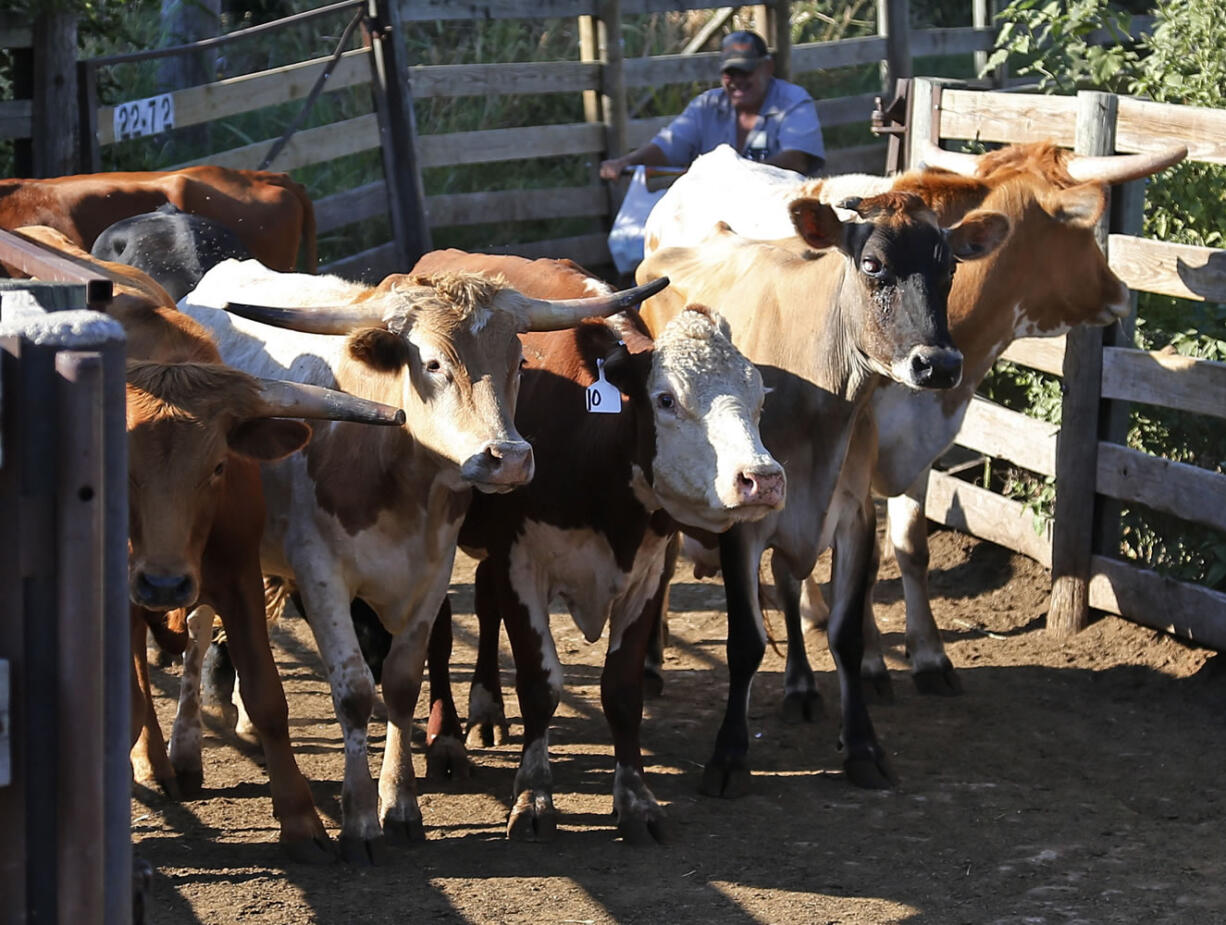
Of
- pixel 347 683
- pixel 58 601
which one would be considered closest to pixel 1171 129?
pixel 347 683

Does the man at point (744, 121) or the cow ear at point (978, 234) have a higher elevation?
the man at point (744, 121)

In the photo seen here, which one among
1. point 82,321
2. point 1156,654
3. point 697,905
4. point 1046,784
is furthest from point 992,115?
point 82,321

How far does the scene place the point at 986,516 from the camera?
771cm

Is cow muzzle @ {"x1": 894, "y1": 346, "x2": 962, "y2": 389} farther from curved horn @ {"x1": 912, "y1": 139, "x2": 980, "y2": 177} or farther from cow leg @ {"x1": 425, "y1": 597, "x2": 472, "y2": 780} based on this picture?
cow leg @ {"x1": 425, "y1": 597, "x2": 472, "y2": 780}

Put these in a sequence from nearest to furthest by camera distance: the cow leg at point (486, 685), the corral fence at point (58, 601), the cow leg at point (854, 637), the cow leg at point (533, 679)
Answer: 1. the corral fence at point (58, 601)
2. the cow leg at point (533, 679)
3. the cow leg at point (854, 637)
4. the cow leg at point (486, 685)

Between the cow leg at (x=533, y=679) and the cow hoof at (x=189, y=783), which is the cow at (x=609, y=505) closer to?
the cow leg at (x=533, y=679)

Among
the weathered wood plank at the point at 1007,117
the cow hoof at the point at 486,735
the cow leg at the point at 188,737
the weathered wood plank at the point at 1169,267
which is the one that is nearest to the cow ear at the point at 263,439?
the cow leg at the point at 188,737

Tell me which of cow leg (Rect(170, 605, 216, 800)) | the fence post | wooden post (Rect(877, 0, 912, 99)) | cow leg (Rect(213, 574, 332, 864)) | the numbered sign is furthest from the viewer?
wooden post (Rect(877, 0, 912, 99))

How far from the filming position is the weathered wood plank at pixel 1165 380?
6.25 meters

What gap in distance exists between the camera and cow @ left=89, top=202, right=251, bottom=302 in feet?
20.8

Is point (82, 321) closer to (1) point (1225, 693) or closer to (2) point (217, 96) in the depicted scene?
(1) point (1225, 693)

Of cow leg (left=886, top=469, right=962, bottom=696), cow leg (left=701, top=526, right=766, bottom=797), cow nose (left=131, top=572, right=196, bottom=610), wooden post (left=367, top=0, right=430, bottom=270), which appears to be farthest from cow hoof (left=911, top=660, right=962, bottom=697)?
wooden post (left=367, top=0, right=430, bottom=270)

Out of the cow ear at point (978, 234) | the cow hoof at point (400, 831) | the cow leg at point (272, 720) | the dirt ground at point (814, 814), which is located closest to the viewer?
the dirt ground at point (814, 814)

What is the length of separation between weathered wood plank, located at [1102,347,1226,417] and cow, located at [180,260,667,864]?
2.54 meters
